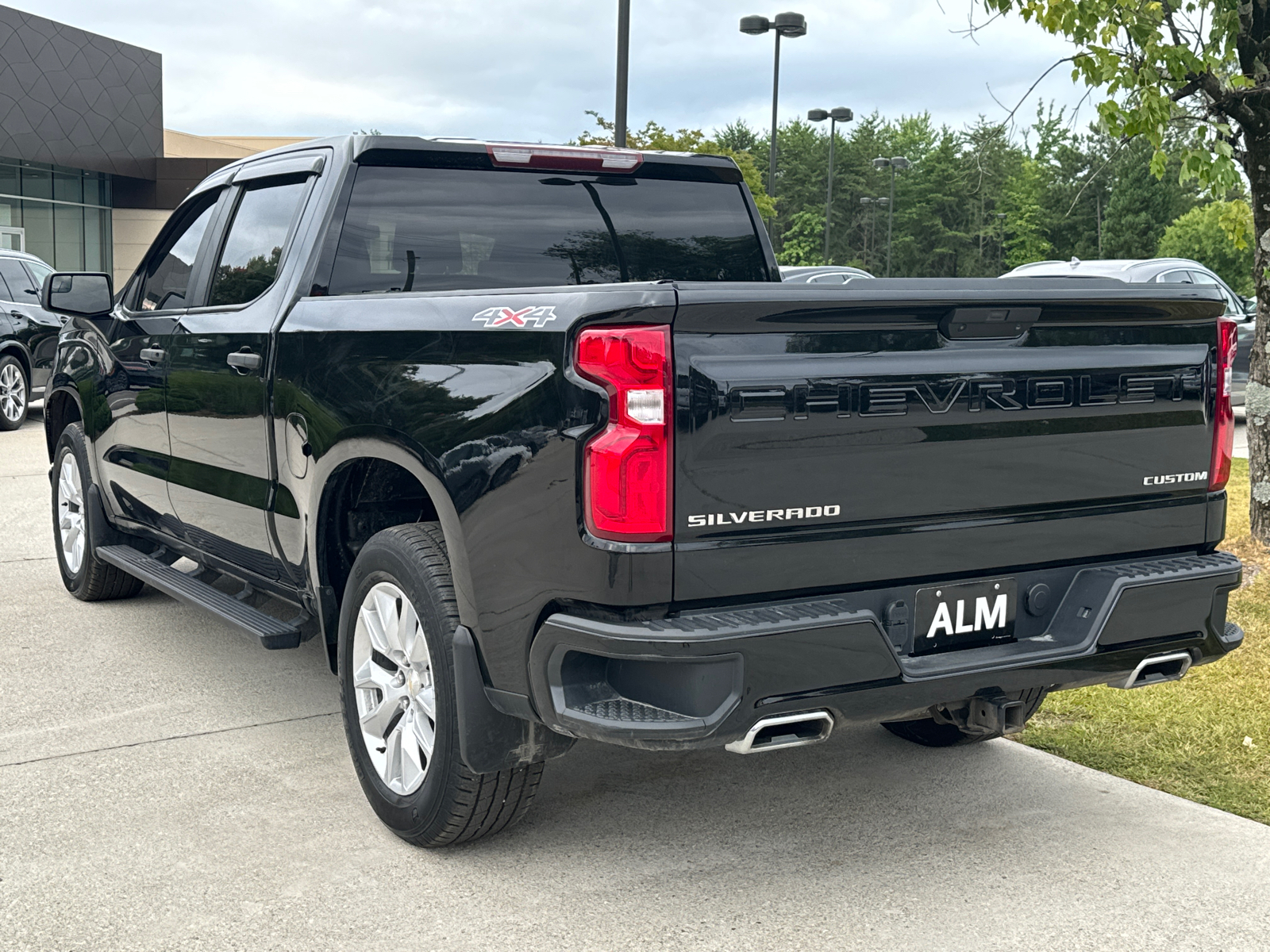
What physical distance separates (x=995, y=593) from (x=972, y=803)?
1091mm

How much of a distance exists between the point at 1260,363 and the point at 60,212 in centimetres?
3568

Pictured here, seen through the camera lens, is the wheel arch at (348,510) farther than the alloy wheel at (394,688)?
No

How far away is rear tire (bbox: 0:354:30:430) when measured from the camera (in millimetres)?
15773

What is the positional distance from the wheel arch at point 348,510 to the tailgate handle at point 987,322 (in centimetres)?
132

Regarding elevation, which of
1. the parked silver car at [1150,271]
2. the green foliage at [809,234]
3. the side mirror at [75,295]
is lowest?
the side mirror at [75,295]

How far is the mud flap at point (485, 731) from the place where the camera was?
3.45m

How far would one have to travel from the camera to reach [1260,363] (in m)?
7.67

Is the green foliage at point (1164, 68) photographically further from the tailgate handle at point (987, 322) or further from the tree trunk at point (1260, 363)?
the tailgate handle at point (987, 322)

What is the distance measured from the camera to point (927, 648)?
3.41 meters

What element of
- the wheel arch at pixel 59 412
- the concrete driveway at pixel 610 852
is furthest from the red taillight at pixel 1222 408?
the wheel arch at pixel 59 412

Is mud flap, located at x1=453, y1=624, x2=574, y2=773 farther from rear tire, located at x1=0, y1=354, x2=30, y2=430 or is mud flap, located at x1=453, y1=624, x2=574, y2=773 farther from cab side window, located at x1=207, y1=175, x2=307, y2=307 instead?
→ rear tire, located at x1=0, y1=354, x2=30, y2=430

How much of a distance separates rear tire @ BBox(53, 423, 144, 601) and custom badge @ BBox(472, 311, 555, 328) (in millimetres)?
3755

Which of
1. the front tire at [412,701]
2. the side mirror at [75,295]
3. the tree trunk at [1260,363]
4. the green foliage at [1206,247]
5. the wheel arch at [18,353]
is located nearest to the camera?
the front tire at [412,701]

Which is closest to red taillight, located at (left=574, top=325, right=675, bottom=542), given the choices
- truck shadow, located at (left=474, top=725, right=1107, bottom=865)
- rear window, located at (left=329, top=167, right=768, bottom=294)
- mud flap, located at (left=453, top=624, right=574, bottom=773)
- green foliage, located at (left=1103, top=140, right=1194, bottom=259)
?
mud flap, located at (left=453, top=624, right=574, bottom=773)
